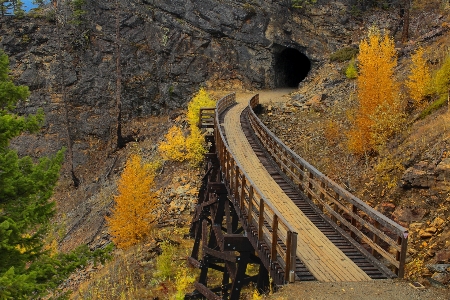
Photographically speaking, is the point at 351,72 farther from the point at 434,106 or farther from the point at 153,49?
the point at 153,49

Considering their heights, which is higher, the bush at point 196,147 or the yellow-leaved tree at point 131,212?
the bush at point 196,147

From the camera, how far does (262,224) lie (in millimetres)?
10383

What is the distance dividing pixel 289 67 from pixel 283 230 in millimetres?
39457

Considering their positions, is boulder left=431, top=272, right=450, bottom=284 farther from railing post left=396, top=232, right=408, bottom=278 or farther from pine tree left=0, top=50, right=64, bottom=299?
pine tree left=0, top=50, right=64, bottom=299

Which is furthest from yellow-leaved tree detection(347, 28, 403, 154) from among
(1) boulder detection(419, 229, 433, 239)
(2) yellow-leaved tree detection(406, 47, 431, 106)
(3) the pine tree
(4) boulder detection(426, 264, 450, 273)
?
(3) the pine tree

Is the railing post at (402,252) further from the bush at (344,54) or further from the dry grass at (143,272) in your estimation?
the bush at (344,54)

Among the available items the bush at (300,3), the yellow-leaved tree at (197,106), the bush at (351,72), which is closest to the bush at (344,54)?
the bush at (351,72)

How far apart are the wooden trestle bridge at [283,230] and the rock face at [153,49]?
2341 cm

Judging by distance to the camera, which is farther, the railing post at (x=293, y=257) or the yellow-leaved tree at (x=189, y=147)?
the yellow-leaved tree at (x=189, y=147)

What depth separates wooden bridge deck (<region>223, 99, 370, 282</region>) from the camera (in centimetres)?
943

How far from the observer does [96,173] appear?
3697 cm

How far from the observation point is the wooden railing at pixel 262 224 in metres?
8.86

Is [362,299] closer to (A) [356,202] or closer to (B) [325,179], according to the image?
(A) [356,202]

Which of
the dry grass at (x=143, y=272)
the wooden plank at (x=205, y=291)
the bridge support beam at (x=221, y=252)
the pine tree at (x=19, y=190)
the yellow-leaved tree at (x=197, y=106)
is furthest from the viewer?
the yellow-leaved tree at (x=197, y=106)
